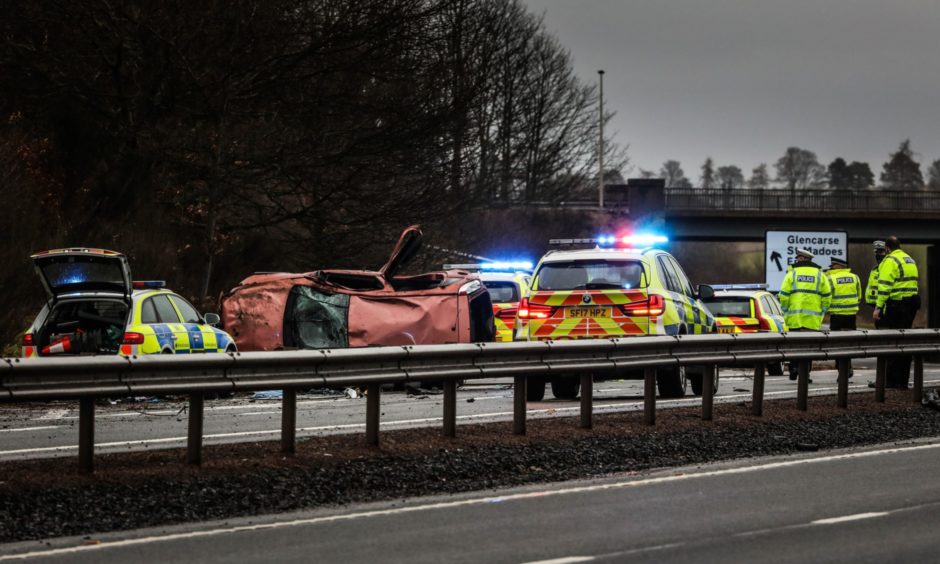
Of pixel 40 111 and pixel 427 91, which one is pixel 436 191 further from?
pixel 40 111

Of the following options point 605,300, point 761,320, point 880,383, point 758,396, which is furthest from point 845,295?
point 758,396

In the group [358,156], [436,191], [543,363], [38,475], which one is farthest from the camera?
[436,191]

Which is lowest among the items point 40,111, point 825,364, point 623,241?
point 825,364

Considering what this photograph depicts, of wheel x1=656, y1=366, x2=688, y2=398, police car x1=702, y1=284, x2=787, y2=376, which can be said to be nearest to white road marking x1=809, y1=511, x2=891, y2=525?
wheel x1=656, y1=366, x2=688, y2=398

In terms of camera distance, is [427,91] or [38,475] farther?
[427,91]

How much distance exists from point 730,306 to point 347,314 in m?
8.32

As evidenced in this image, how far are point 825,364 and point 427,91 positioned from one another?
959 centimetres

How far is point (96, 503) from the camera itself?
9.32 m

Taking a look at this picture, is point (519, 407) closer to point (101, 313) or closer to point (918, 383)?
point (918, 383)

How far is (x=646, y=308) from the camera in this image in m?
17.6

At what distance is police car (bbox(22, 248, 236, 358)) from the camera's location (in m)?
17.2

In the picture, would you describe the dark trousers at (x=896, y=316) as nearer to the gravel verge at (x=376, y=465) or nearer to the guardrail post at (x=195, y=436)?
the gravel verge at (x=376, y=465)

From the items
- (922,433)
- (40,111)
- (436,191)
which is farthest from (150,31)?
(922,433)

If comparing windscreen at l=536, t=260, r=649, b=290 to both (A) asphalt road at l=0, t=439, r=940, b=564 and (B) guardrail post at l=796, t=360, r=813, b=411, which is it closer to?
(B) guardrail post at l=796, t=360, r=813, b=411
